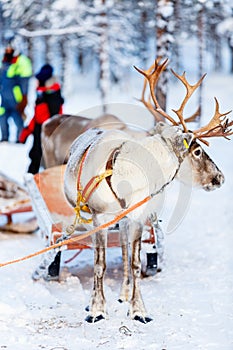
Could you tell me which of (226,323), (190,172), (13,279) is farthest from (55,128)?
(226,323)

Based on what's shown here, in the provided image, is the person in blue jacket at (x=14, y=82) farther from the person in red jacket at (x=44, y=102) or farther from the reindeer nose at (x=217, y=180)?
the reindeer nose at (x=217, y=180)

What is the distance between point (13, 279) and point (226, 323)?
86.8 inches

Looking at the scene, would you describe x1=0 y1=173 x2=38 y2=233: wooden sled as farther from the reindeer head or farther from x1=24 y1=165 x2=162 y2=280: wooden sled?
the reindeer head

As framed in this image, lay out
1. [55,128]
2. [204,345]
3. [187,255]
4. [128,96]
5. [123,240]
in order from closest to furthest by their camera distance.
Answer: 1. [204,345]
2. [123,240]
3. [187,255]
4. [55,128]
5. [128,96]

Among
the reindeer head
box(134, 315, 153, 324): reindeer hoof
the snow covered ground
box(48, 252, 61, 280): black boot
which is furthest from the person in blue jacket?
box(134, 315, 153, 324): reindeer hoof

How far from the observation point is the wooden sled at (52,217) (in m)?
5.68

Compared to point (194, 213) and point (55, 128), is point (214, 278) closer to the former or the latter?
point (194, 213)

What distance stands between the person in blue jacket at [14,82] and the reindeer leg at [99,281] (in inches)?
307

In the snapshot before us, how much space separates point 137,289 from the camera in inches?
198

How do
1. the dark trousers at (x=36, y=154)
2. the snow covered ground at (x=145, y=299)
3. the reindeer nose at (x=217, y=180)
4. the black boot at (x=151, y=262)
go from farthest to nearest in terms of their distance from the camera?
the dark trousers at (x=36, y=154) → the black boot at (x=151, y=262) → the reindeer nose at (x=217, y=180) → the snow covered ground at (x=145, y=299)

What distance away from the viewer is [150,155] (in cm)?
478

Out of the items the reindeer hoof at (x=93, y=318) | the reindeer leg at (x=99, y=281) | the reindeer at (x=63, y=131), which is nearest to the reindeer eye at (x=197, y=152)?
the reindeer leg at (x=99, y=281)

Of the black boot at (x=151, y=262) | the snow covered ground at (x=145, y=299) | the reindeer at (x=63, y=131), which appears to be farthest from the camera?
the reindeer at (x=63, y=131)

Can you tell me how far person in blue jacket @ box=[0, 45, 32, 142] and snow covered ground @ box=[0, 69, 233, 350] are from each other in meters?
5.00
